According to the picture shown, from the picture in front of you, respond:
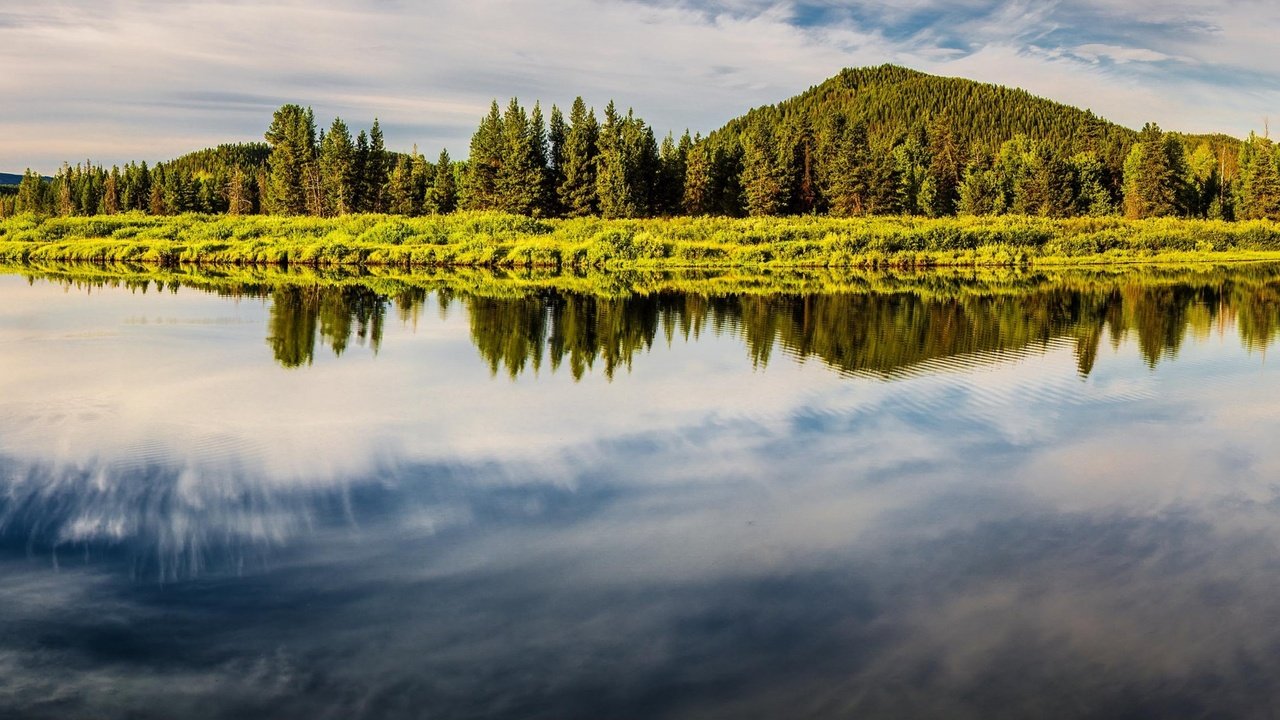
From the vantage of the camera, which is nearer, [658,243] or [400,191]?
[658,243]

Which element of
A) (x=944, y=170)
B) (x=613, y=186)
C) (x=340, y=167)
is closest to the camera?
(x=613, y=186)

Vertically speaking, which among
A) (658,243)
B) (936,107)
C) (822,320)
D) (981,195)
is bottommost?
(822,320)

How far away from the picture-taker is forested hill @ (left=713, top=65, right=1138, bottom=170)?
158000 millimetres

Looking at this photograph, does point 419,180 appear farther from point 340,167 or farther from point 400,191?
point 340,167

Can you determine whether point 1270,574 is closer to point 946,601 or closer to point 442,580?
point 946,601

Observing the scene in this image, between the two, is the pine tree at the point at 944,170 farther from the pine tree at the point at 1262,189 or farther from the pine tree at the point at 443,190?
the pine tree at the point at 443,190

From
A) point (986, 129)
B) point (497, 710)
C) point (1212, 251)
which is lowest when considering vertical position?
point (497, 710)

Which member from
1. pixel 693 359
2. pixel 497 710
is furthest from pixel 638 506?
pixel 693 359

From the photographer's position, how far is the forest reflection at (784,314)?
63.3ft

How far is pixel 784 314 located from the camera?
26.2 metres

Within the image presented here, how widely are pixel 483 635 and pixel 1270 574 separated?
583 centimetres

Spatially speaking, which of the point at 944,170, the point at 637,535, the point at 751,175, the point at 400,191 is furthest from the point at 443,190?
the point at 637,535

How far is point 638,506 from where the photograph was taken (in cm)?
906

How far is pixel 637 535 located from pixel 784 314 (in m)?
18.6
